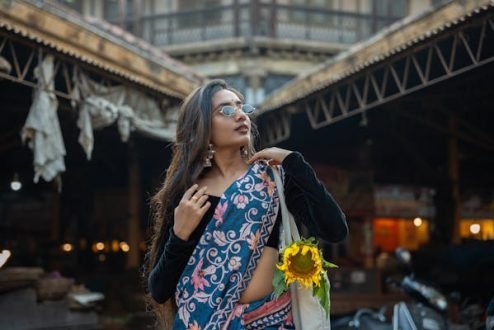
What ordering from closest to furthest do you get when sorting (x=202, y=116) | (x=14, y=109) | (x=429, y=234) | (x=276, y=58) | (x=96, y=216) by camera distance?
(x=202, y=116) < (x=14, y=109) < (x=429, y=234) < (x=96, y=216) < (x=276, y=58)

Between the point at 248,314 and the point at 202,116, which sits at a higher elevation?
the point at 202,116

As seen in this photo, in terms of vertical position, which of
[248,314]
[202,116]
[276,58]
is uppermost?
[276,58]

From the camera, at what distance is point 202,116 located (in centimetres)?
275

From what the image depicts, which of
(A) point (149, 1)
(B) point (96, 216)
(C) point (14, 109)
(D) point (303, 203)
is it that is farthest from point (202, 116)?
(A) point (149, 1)

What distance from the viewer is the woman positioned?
8.34ft

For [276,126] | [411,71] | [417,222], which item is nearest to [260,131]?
[276,126]

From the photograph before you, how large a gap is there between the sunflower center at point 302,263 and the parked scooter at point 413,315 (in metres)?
4.48

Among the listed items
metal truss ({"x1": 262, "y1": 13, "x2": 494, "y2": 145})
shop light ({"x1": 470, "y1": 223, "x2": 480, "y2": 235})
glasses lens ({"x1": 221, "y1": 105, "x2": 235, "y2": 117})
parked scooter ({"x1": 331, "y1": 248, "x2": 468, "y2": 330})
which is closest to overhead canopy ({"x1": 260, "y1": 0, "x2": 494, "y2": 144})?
metal truss ({"x1": 262, "y1": 13, "x2": 494, "y2": 145})

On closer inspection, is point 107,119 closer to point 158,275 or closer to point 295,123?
point 295,123

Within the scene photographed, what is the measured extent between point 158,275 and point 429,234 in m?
12.4

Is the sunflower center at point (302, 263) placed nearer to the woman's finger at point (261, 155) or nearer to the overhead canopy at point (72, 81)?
the woman's finger at point (261, 155)

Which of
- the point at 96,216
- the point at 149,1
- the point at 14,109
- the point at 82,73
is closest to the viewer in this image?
the point at 82,73

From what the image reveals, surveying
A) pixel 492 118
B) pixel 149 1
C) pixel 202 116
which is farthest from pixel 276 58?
pixel 202 116

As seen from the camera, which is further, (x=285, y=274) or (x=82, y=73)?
(x=82, y=73)
